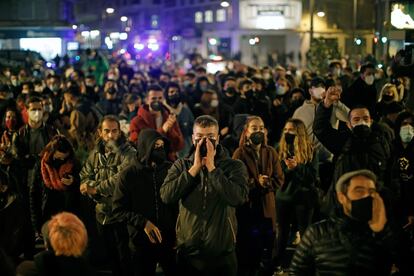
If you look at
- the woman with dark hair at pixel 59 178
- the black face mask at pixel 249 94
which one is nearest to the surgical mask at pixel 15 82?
the black face mask at pixel 249 94

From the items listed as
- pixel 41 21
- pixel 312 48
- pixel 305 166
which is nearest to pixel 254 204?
pixel 305 166

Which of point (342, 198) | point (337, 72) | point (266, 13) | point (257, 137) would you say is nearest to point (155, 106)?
point (257, 137)

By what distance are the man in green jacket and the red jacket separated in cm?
360

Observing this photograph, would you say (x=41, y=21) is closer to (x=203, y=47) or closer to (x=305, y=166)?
(x=203, y=47)

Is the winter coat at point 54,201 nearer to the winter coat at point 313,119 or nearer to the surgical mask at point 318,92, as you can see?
the winter coat at point 313,119

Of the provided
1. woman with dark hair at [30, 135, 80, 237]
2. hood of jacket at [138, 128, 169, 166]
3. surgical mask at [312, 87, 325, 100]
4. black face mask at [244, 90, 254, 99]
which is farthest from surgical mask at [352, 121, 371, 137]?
black face mask at [244, 90, 254, 99]

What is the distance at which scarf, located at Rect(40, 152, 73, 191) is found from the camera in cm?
819

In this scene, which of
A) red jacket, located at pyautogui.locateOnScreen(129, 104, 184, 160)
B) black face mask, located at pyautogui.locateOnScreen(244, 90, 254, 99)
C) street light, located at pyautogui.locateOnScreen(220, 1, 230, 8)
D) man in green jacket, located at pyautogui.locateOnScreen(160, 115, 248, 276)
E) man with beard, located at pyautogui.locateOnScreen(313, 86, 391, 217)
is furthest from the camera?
street light, located at pyautogui.locateOnScreen(220, 1, 230, 8)

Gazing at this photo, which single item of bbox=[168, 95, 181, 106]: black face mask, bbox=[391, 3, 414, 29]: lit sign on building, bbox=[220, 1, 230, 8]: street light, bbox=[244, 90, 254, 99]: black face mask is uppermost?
bbox=[220, 1, 230, 8]: street light

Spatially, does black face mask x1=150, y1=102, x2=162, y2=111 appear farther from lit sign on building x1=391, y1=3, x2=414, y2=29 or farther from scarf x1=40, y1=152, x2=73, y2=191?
lit sign on building x1=391, y1=3, x2=414, y2=29

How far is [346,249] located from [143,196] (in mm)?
2420

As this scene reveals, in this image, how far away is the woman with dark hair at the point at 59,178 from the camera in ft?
26.9

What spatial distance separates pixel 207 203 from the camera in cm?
568

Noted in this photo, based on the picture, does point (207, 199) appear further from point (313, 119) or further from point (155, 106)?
point (155, 106)
